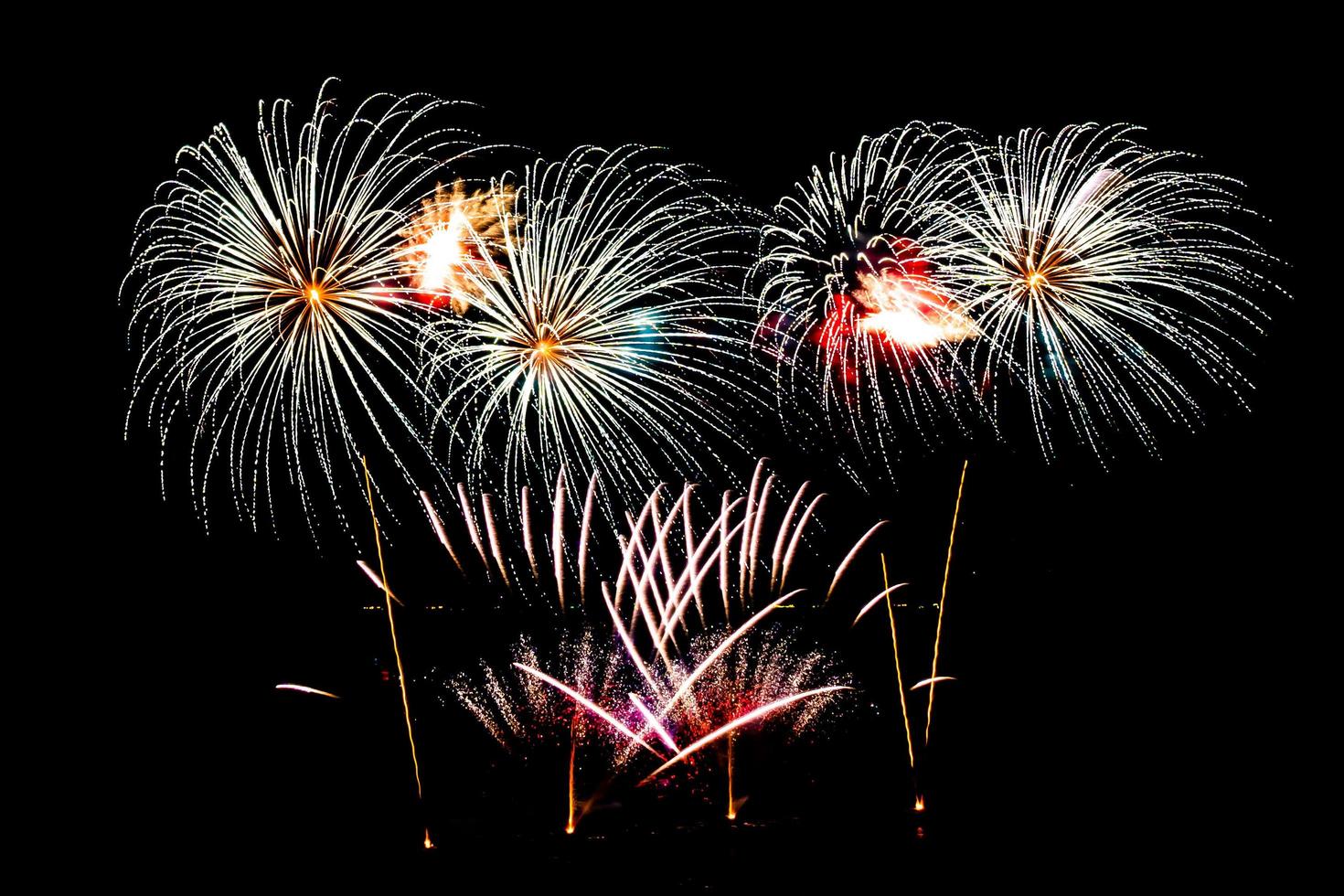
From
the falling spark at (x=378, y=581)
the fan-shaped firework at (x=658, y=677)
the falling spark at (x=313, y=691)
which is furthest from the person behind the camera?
the falling spark at (x=313, y=691)

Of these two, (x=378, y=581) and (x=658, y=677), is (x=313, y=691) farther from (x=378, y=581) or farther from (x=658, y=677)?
(x=658, y=677)

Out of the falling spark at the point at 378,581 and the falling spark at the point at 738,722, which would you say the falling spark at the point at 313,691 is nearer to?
the falling spark at the point at 378,581

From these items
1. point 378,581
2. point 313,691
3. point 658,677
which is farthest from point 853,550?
point 313,691

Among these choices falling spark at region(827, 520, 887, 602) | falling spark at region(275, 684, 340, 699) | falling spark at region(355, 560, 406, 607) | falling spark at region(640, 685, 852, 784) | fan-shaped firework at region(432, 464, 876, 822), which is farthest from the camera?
falling spark at region(827, 520, 887, 602)

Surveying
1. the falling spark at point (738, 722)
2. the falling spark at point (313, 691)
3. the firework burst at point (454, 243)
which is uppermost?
the firework burst at point (454, 243)

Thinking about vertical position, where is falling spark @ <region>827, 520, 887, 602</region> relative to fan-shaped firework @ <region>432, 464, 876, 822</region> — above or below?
above

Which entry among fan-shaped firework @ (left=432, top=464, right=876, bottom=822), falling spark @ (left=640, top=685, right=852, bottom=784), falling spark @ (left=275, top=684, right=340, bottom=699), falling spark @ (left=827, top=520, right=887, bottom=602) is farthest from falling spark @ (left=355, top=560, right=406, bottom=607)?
falling spark @ (left=827, top=520, right=887, bottom=602)

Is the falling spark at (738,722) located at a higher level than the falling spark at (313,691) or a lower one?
lower

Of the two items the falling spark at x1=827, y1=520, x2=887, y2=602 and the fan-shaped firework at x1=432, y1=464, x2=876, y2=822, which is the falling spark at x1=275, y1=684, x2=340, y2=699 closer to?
the fan-shaped firework at x1=432, y1=464, x2=876, y2=822

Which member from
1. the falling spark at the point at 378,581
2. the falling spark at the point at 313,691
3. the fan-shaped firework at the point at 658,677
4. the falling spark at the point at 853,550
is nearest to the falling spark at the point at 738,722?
the fan-shaped firework at the point at 658,677

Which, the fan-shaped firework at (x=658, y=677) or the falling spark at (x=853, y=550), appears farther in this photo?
the falling spark at (x=853, y=550)

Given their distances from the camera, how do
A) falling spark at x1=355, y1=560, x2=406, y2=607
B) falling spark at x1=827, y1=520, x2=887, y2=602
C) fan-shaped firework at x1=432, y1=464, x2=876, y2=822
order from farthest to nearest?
falling spark at x1=827, y1=520, x2=887, y2=602
fan-shaped firework at x1=432, y1=464, x2=876, y2=822
falling spark at x1=355, y1=560, x2=406, y2=607

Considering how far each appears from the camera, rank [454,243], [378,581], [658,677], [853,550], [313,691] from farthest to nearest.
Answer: [658,677] < [378,581] < [853,550] < [313,691] < [454,243]
